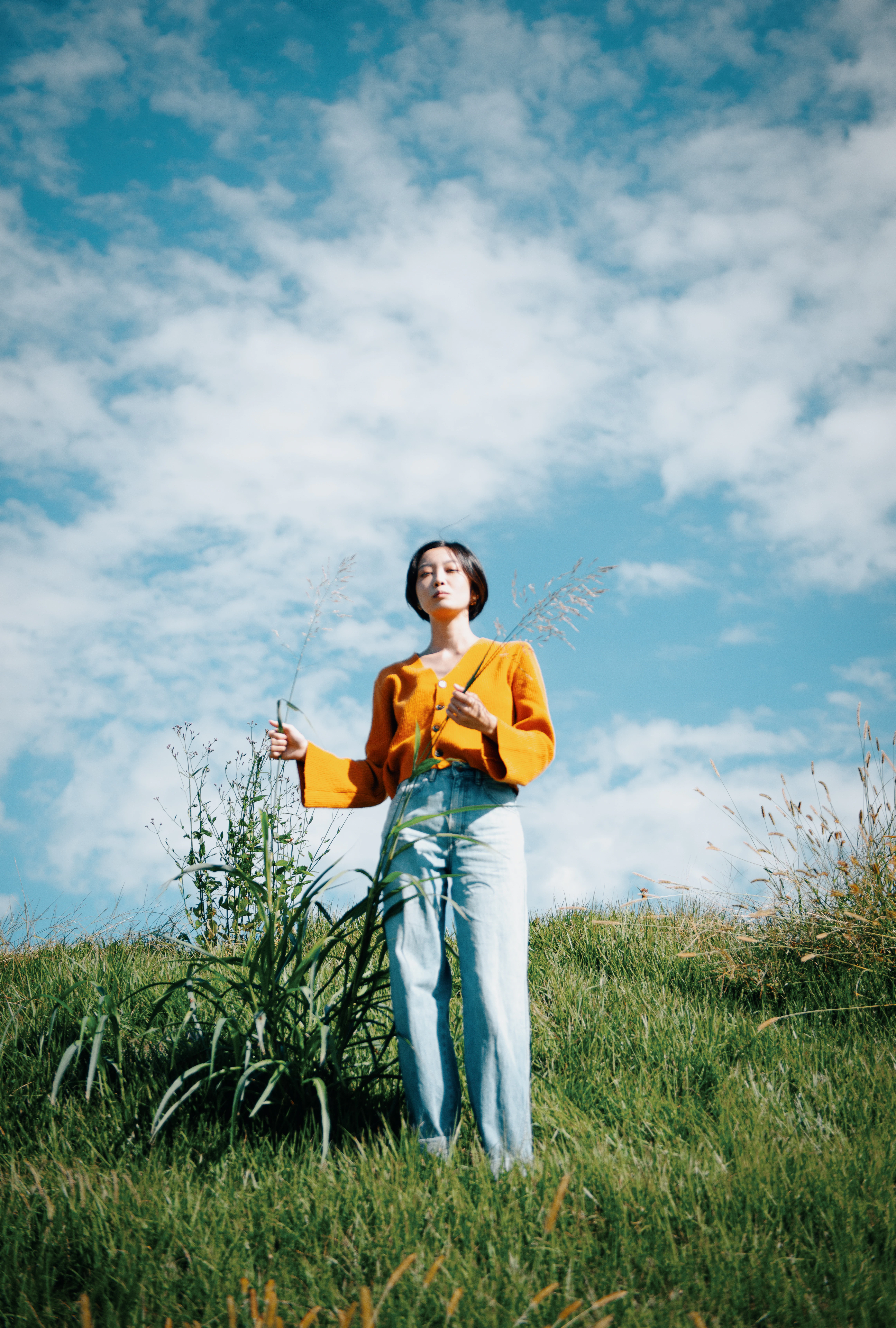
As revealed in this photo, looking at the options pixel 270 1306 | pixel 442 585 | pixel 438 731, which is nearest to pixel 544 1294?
pixel 270 1306

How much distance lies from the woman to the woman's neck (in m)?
0.02

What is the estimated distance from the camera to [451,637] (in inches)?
132

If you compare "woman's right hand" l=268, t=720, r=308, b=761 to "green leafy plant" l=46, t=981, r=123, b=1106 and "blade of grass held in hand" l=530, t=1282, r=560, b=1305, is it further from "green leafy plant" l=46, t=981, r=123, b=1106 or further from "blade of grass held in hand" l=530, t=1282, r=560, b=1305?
"blade of grass held in hand" l=530, t=1282, r=560, b=1305

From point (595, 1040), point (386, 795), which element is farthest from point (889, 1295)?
point (386, 795)

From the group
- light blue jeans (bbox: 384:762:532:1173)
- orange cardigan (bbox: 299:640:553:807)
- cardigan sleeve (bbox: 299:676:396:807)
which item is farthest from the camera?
cardigan sleeve (bbox: 299:676:396:807)

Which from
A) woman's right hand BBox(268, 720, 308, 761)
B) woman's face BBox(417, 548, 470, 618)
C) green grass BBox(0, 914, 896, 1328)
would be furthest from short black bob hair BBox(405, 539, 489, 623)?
green grass BBox(0, 914, 896, 1328)

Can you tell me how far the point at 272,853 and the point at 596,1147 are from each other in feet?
11.0

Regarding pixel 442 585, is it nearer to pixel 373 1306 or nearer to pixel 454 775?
pixel 454 775

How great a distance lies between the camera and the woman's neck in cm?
335

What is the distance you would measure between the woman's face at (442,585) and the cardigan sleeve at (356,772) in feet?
1.19

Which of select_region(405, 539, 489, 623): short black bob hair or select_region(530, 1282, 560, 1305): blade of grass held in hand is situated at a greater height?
select_region(405, 539, 489, 623): short black bob hair

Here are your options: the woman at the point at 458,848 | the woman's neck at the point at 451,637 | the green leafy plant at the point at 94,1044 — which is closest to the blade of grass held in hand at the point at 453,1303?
Result: the woman at the point at 458,848

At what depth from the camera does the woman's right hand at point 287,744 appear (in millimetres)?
3162

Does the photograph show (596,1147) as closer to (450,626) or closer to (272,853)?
(450,626)
